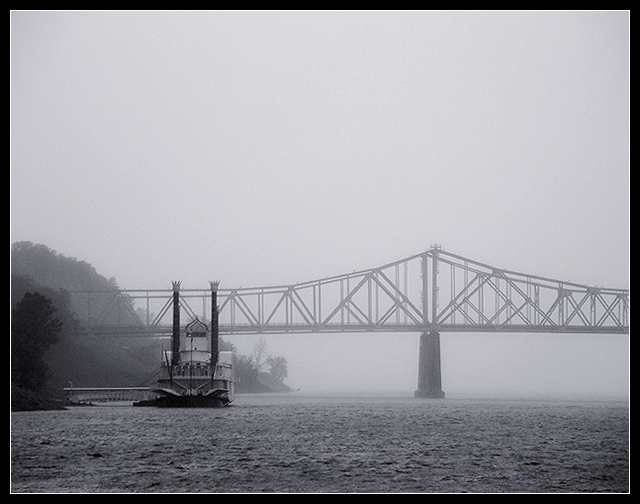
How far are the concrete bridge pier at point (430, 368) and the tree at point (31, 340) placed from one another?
145ft

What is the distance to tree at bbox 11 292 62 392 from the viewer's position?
66750mm

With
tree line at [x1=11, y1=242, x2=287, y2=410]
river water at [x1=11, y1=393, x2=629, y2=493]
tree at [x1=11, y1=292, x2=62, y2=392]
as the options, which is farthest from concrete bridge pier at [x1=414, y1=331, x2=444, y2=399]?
river water at [x1=11, y1=393, x2=629, y2=493]

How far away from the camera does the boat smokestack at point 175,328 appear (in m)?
80.7

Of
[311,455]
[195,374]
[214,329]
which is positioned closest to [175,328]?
[214,329]

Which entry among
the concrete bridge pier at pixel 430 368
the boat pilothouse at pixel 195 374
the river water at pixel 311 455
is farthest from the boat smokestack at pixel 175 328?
the concrete bridge pier at pixel 430 368

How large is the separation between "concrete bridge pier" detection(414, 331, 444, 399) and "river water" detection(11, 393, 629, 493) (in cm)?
4558

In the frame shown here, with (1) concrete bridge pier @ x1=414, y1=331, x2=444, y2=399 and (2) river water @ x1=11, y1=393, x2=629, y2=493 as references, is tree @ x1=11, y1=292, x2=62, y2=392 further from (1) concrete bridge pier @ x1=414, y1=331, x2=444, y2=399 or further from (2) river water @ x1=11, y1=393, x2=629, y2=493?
(1) concrete bridge pier @ x1=414, y1=331, x2=444, y2=399

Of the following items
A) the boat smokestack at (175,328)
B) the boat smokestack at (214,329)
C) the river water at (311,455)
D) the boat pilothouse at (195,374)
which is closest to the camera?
the river water at (311,455)

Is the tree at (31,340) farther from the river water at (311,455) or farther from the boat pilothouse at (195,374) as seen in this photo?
the boat pilothouse at (195,374)

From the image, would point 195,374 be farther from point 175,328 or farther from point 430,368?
point 430,368

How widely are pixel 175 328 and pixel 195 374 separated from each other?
9.24 m

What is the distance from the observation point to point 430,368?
4193 inches

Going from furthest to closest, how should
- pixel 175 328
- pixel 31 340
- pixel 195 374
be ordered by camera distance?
pixel 175 328
pixel 195 374
pixel 31 340
